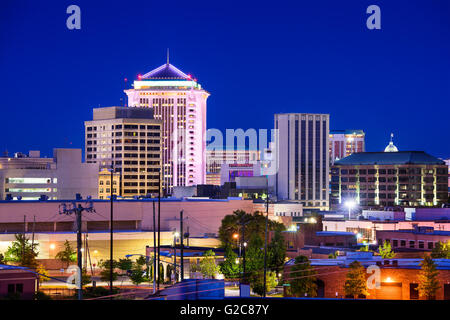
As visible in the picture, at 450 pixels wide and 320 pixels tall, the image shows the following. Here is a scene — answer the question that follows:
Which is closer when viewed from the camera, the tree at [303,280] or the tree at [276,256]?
the tree at [303,280]

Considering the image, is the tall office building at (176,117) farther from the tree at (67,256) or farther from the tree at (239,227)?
the tree at (67,256)

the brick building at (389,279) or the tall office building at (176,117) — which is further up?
the tall office building at (176,117)

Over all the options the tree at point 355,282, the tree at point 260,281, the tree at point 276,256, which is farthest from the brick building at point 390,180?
the tree at point 355,282

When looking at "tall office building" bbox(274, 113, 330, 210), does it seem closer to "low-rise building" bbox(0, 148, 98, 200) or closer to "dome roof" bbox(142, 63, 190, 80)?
"low-rise building" bbox(0, 148, 98, 200)

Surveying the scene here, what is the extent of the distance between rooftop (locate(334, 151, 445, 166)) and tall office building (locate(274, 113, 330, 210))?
2274 centimetres

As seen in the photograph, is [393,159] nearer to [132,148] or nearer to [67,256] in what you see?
[132,148]

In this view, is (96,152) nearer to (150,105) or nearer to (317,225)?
(150,105)

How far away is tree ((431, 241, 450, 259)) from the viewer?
38.5 meters

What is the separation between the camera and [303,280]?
29656 mm

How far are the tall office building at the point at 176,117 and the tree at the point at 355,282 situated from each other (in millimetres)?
153786

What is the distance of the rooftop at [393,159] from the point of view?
380ft

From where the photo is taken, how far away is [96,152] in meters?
145

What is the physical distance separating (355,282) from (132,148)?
11649cm

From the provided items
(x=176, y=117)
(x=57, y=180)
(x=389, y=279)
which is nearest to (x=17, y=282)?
(x=389, y=279)
